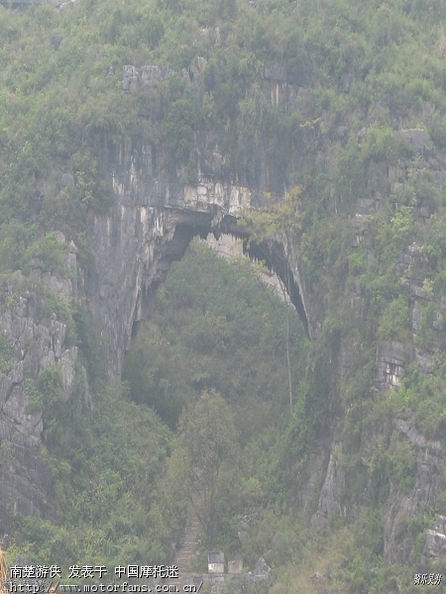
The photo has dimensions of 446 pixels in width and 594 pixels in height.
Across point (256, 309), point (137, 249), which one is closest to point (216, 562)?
point (137, 249)

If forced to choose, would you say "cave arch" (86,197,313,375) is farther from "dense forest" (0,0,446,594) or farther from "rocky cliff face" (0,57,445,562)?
"dense forest" (0,0,446,594)

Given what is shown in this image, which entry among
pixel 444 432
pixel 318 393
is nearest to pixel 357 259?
pixel 318 393

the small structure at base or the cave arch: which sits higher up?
the cave arch

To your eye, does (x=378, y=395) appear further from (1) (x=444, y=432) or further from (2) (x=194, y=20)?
(2) (x=194, y=20)

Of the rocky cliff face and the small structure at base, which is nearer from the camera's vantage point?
the rocky cliff face

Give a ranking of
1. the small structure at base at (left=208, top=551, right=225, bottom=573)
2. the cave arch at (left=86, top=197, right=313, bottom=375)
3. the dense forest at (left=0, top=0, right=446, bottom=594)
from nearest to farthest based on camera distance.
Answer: the dense forest at (left=0, top=0, right=446, bottom=594) < the small structure at base at (left=208, top=551, right=225, bottom=573) < the cave arch at (left=86, top=197, right=313, bottom=375)

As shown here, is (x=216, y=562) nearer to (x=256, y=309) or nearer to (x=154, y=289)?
(x=154, y=289)

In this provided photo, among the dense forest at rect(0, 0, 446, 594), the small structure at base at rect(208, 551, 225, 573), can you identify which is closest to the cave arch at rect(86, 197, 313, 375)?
the dense forest at rect(0, 0, 446, 594)
